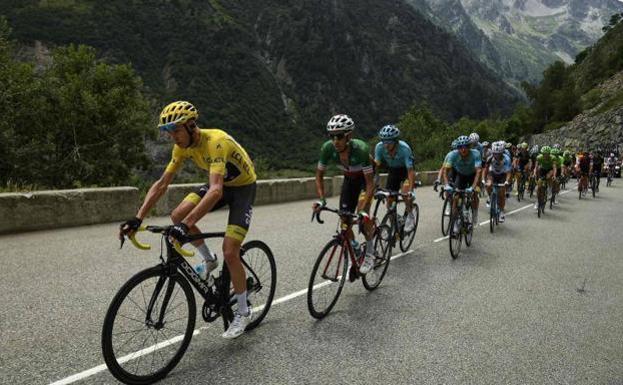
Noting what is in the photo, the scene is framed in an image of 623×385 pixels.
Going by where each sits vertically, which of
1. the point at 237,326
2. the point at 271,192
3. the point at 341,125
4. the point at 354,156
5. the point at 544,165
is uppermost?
the point at 341,125

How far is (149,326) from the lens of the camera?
356 centimetres

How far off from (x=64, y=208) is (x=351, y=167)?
6100mm

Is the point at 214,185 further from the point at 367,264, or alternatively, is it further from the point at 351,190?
the point at 351,190

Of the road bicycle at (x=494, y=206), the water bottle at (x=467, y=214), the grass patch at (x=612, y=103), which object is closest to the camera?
the water bottle at (x=467, y=214)

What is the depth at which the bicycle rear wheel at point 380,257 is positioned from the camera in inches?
231

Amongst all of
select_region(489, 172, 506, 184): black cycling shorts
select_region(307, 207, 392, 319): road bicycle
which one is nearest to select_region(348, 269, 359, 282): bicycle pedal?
select_region(307, 207, 392, 319): road bicycle

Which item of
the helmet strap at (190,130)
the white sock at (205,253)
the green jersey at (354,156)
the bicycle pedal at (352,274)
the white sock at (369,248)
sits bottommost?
the bicycle pedal at (352,274)

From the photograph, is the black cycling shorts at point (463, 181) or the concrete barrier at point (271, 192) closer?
the black cycling shorts at point (463, 181)

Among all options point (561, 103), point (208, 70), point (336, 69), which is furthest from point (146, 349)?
point (336, 69)

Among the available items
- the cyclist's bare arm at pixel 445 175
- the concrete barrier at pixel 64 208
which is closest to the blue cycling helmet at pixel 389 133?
the cyclist's bare arm at pixel 445 175

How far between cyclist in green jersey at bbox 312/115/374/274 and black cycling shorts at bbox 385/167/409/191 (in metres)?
2.10

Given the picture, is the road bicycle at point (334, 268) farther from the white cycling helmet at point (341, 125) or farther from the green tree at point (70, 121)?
the green tree at point (70, 121)

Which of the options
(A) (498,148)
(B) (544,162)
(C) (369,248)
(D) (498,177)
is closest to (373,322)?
(C) (369,248)

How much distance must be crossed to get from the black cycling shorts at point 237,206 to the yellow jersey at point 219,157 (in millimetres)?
69
